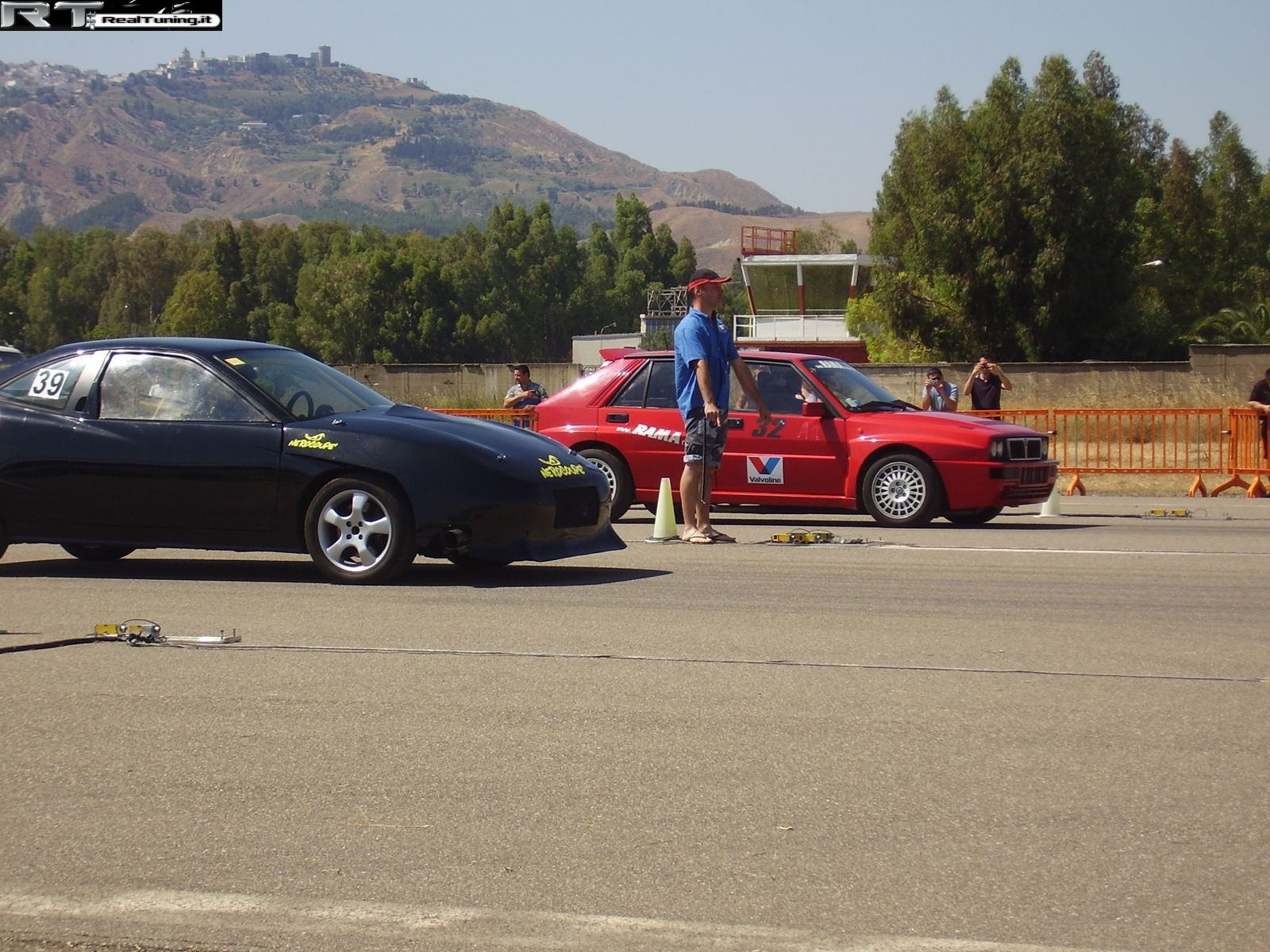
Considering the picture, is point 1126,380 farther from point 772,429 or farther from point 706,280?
point 706,280

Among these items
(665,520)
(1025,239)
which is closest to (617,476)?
(665,520)

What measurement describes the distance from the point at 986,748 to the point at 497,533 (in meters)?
4.31

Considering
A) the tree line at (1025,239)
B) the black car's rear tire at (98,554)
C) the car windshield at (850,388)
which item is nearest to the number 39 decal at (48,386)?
the black car's rear tire at (98,554)

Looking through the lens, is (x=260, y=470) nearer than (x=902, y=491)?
Yes

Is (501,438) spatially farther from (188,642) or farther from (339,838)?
(339,838)

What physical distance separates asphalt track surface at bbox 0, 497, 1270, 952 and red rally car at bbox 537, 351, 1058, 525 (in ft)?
14.2

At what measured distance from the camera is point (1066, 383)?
34812 mm

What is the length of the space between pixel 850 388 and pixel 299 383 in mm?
5872

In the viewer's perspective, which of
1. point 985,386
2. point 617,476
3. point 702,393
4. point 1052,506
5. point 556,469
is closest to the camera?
point 556,469

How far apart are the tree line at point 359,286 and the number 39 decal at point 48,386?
11181 centimetres

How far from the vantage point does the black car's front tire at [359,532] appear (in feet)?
29.3

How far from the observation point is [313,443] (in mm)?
9039

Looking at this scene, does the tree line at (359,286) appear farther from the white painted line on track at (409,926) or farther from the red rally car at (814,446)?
the white painted line on track at (409,926)

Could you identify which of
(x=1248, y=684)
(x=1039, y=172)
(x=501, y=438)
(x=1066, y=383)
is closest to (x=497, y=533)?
(x=501, y=438)
